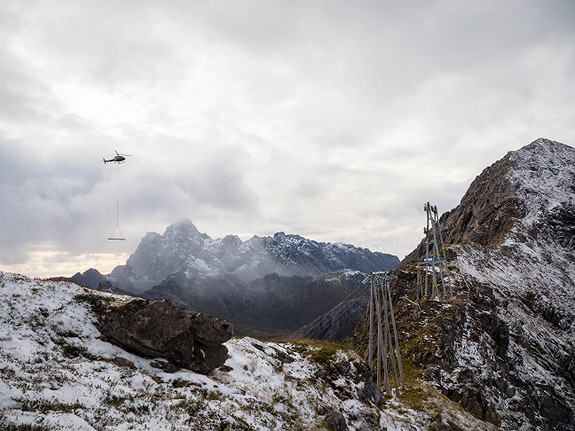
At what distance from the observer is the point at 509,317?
51156mm

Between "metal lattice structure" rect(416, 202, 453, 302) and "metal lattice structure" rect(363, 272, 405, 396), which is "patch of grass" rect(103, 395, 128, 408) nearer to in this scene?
"metal lattice structure" rect(363, 272, 405, 396)

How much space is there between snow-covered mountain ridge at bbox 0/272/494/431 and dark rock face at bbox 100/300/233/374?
74cm

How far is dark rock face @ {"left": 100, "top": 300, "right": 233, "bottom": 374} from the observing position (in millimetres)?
19578

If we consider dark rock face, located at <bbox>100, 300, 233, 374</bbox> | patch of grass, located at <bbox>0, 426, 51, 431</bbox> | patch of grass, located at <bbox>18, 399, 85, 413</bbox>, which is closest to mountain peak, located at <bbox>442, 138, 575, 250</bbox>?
dark rock face, located at <bbox>100, 300, 233, 374</bbox>

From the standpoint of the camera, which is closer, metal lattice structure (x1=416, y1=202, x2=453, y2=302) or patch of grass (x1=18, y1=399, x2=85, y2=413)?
patch of grass (x1=18, y1=399, x2=85, y2=413)

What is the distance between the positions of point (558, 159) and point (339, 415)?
134083 mm

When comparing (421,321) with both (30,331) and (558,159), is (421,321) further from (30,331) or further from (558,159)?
(558,159)

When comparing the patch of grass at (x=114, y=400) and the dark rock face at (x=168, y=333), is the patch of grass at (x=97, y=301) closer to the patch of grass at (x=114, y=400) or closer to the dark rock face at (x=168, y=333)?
the dark rock face at (x=168, y=333)

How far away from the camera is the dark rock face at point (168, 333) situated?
64.2 ft

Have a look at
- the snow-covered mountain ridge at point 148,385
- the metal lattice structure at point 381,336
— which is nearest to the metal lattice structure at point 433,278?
the metal lattice structure at point 381,336

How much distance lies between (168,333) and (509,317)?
176ft

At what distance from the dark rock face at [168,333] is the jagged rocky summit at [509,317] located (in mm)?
25241

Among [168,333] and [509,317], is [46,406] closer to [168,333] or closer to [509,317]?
[168,333]

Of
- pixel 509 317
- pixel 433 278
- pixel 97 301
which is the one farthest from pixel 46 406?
pixel 509 317
